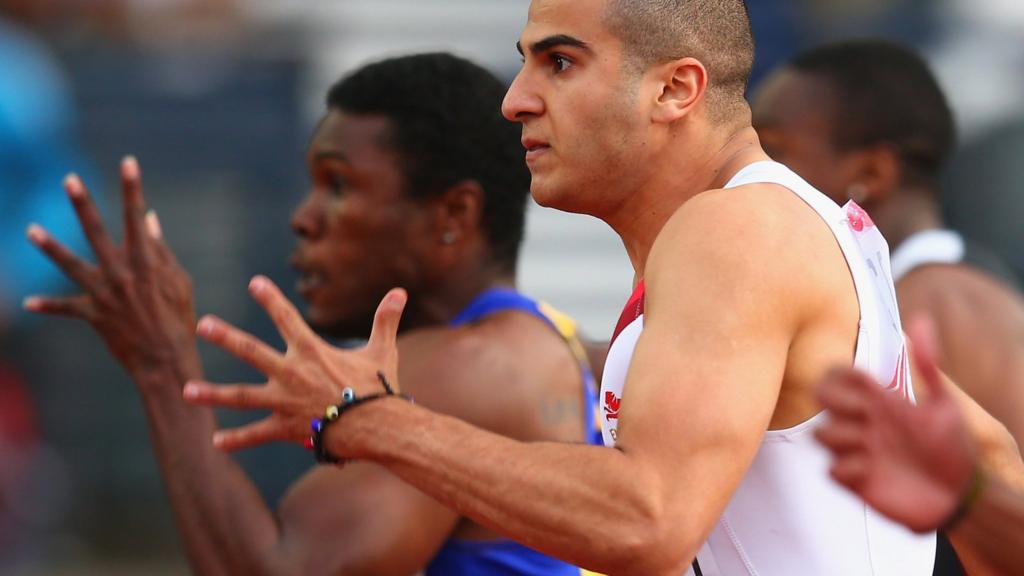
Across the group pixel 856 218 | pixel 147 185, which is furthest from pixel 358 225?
pixel 147 185

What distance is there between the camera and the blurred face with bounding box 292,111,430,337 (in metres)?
4.08

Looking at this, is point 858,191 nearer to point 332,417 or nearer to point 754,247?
point 754,247

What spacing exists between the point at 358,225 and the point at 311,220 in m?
0.15

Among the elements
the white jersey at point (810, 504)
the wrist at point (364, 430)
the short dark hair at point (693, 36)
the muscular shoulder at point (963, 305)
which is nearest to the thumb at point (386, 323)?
the wrist at point (364, 430)

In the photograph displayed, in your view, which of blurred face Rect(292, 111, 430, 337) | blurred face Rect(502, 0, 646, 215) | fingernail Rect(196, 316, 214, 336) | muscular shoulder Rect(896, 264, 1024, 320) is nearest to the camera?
fingernail Rect(196, 316, 214, 336)

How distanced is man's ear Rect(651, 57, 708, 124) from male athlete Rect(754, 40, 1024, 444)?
2043 mm

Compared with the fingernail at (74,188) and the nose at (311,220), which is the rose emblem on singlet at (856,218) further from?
the fingernail at (74,188)

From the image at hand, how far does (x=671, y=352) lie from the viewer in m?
2.41

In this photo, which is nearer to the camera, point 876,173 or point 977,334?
point 977,334

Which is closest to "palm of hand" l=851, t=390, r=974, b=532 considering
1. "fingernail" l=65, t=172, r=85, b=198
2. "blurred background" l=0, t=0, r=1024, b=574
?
"fingernail" l=65, t=172, r=85, b=198

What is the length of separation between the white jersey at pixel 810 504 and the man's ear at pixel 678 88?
0.22m

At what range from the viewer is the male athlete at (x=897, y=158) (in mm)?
4742

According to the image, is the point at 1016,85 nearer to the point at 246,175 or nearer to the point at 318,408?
the point at 246,175

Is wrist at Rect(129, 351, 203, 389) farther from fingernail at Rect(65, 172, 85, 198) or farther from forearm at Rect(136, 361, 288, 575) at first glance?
fingernail at Rect(65, 172, 85, 198)
